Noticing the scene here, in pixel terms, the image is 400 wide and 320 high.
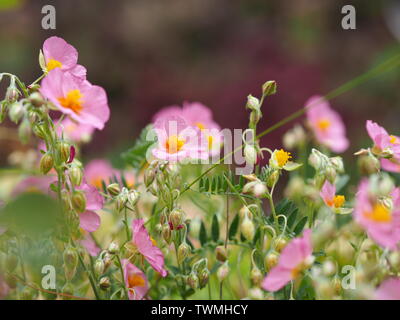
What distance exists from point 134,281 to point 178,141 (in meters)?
0.11

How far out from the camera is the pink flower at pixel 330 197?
428mm

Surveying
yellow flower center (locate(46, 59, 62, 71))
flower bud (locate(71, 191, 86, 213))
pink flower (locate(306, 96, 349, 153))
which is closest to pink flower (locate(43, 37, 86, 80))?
yellow flower center (locate(46, 59, 62, 71))

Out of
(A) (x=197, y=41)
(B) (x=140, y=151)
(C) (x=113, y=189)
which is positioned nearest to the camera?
(C) (x=113, y=189)

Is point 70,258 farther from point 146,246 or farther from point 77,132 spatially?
point 77,132

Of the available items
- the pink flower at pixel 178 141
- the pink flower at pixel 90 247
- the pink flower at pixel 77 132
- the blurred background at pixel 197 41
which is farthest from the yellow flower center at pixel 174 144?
the blurred background at pixel 197 41

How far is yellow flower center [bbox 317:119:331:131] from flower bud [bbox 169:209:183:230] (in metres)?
0.39

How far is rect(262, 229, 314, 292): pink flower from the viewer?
1.15 feet

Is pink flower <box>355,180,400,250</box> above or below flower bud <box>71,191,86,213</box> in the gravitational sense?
below

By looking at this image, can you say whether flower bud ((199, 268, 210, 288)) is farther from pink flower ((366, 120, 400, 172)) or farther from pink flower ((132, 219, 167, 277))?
pink flower ((366, 120, 400, 172))

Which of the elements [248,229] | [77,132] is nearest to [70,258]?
[248,229]

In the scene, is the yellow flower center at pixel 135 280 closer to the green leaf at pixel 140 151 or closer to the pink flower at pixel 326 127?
the green leaf at pixel 140 151

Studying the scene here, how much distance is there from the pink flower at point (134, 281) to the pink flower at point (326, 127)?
13.6 inches

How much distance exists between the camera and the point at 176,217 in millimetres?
413
